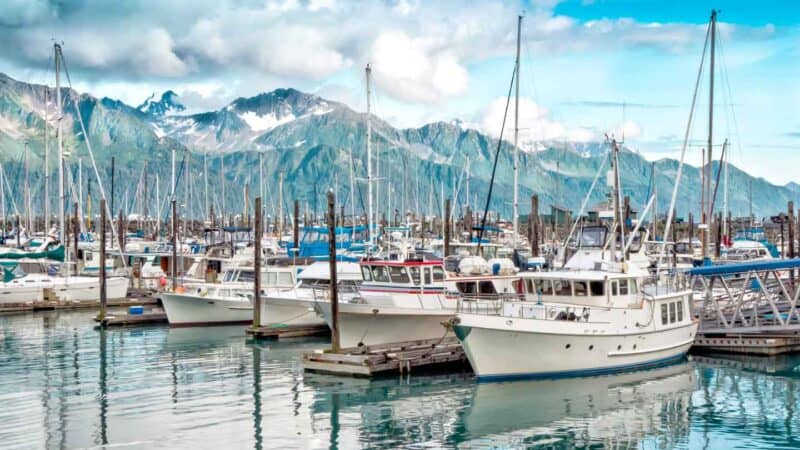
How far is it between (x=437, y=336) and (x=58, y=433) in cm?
1520

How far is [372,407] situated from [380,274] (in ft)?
31.9

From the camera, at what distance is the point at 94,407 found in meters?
26.4

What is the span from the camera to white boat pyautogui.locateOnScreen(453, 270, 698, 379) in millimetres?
28391

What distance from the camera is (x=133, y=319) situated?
154 feet

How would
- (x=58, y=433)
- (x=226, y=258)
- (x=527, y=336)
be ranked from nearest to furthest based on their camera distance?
(x=58, y=433) < (x=527, y=336) < (x=226, y=258)

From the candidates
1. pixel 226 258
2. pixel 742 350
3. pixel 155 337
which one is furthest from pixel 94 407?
pixel 226 258

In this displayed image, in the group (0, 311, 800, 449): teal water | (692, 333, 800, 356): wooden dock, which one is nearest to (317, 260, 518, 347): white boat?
(0, 311, 800, 449): teal water

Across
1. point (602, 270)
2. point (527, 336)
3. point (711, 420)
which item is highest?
point (602, 270)

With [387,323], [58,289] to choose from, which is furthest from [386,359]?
[58,289]

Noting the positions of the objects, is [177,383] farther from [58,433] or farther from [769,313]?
[769,313]

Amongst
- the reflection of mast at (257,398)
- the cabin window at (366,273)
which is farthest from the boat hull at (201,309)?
the cabin window at (366,273)

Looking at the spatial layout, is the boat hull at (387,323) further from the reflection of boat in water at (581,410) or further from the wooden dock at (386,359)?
the reflection of boat in water at (581,410)

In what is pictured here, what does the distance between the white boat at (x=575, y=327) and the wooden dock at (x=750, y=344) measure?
252cm

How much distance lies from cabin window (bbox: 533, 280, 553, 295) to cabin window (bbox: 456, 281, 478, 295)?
15.4ft
